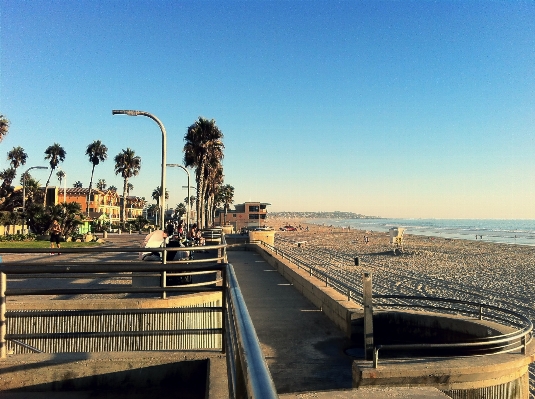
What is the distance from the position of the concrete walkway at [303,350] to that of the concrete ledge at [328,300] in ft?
0.50

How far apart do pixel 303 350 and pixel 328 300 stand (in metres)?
2.27

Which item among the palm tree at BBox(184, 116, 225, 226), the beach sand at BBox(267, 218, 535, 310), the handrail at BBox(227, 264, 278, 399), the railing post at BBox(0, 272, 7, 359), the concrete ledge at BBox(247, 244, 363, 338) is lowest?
the beach sand at BBox(267, 218, 535, 310)

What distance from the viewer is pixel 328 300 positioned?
30.6 ft

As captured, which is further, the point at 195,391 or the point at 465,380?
the point at 465,380

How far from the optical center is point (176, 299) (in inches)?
288

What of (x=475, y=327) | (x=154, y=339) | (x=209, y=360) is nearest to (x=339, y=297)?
(x=475, y=327)

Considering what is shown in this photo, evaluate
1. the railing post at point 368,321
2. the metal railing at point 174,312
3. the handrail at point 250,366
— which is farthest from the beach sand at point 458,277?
the handrail at point 250,366

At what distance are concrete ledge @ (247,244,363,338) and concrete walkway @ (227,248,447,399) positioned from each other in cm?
15

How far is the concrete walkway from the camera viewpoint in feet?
16.1

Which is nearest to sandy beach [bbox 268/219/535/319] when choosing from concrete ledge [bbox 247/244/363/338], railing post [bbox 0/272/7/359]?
concrete ledge [bbox 247/244/363/338]

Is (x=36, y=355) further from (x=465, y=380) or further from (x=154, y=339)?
(x=465, y=380)

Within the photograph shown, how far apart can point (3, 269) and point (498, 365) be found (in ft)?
18.3

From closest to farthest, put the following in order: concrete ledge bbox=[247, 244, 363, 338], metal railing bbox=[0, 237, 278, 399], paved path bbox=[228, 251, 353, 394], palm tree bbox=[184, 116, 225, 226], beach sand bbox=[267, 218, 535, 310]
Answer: metal railing bbox=[0, 237, 278, 399]
paved path bbox=[228, 251, 353, 394]
concrete ledge bbox=[247, 244, 363, 338]
beach sand bbox=[267, 218, 535, 310]
palm tree bbox=[184, 116, 225, 226]

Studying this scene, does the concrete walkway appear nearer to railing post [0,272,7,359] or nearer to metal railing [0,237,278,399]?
metal railing [0,237,278,399]
